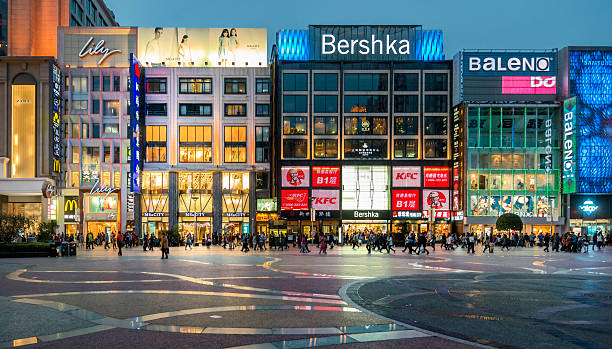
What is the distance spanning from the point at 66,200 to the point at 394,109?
44223mm

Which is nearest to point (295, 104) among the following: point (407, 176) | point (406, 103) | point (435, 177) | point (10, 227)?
point (406, 103)

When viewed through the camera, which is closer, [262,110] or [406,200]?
[406,200]

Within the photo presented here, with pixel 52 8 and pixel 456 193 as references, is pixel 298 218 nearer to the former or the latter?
pixel 456 193

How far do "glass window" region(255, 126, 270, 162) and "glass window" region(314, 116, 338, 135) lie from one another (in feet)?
21.5

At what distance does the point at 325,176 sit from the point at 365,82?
13596 millimetres

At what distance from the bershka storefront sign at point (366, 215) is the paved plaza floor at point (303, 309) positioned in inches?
1783

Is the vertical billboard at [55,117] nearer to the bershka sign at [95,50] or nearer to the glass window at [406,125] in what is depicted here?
the bershka sign at [95,50]

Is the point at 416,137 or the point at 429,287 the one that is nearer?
the point at 429,287

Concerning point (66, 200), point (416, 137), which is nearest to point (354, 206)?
point (416, 137)

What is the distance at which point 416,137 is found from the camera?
70562 millimetres

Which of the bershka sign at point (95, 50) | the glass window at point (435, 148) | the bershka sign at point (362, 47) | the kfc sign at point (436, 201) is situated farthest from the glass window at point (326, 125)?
the bershka sign at point (95, 50)

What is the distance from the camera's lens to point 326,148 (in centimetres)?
7075

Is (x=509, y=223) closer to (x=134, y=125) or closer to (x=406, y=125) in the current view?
(x=406, y=125)

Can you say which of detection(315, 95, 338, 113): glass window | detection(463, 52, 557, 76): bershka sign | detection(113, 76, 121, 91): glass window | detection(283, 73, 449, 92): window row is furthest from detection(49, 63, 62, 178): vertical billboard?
detection(463, 52, 557, 76): bershka sign
